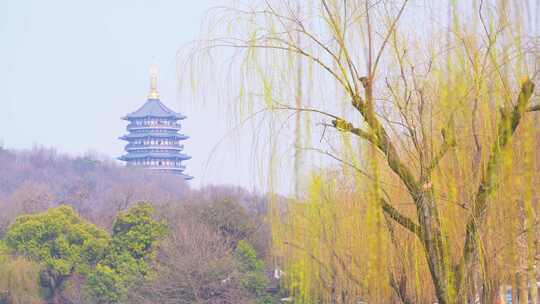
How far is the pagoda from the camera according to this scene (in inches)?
2891

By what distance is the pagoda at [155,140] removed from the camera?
7344 centimetres

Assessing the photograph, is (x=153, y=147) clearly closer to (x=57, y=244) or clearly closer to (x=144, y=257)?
(x=57, y=244)

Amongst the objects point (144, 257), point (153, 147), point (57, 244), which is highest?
point (153, 147)

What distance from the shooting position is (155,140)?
74.0 metres

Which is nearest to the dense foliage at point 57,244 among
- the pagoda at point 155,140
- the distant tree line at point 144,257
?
the distant tree line at point 144,257

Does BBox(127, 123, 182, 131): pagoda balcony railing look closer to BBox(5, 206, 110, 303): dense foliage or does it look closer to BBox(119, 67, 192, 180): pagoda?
BBox(119, 67, 192, 180): pagoda

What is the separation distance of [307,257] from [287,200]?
545mm

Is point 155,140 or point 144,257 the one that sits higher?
point 155,140

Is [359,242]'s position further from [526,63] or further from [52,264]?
[52,264]

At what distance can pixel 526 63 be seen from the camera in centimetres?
428

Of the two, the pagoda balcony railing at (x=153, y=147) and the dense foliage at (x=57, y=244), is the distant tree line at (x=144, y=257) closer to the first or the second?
the dense foliage at (x=57, y=244)


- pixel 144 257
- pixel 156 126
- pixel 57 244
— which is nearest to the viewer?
pixel 144 257

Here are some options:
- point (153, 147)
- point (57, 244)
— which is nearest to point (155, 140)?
point (153, 147)

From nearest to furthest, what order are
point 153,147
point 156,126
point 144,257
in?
1. point 144,257
2. point 156,126
3. point 153,147
